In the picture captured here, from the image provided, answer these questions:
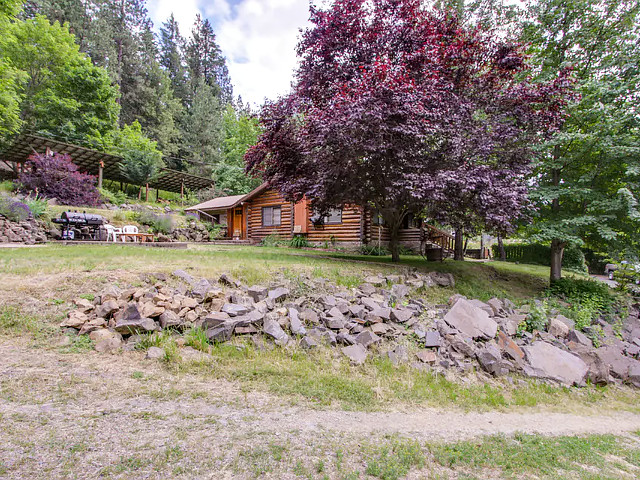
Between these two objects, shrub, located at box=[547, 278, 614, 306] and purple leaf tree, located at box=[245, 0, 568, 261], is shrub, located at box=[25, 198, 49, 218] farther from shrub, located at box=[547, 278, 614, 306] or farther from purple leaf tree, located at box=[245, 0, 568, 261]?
shrub, located at box=[547, 278, 614, 306]

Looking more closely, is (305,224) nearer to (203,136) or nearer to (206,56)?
(203,136)

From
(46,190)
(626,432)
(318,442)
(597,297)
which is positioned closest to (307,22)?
(318,442)

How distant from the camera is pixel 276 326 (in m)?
4.52

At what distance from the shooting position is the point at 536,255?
18734 mm

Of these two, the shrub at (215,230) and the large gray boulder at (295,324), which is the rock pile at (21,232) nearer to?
the shrub at (215,230)

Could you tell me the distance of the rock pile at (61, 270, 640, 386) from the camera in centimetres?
424

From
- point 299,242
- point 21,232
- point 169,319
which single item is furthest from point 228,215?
point 169,319

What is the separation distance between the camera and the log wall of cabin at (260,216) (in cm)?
1738

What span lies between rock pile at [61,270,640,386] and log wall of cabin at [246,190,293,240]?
11.2 metres

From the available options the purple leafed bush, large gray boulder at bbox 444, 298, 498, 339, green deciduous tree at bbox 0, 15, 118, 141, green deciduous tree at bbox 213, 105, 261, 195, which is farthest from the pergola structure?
large gray boulder at bbox 444, 298, 498, 339

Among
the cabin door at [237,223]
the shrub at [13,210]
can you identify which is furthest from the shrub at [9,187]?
Answer: the cabin door at [237,223]

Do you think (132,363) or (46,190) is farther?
(46,190)

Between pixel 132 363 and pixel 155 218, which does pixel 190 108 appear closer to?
pixel 155 218

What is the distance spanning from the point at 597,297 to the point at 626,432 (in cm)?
696
